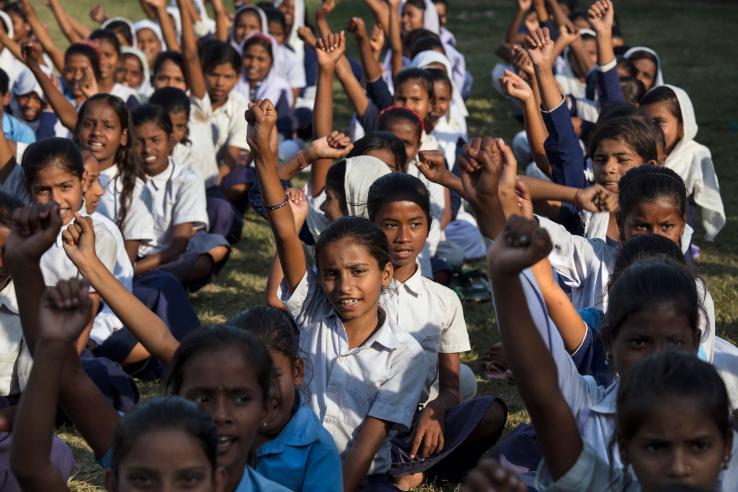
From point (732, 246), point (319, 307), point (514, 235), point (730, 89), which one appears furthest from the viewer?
point (730, 89)

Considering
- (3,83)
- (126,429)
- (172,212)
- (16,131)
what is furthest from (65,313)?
(3,83)

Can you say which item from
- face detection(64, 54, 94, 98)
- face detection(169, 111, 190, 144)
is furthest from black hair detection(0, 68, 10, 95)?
face detection(169, 111, 190, 144)

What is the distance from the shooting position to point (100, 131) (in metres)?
4.88

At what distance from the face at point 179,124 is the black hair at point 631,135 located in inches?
97.0

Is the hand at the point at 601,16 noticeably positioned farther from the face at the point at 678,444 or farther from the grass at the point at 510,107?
the face at the point at 678,444

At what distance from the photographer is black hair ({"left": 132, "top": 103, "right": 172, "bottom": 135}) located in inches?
209

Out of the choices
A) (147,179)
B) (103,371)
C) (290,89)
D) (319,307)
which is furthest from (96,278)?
(290,89)

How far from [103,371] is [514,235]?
7.54ft

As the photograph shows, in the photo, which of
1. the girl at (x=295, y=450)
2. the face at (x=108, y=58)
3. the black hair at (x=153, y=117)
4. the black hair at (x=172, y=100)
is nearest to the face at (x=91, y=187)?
the black hair at (x=153, y=117)

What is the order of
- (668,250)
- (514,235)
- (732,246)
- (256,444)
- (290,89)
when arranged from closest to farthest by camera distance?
(514,235), (256,444), (668,250), (732,246), (290,89)

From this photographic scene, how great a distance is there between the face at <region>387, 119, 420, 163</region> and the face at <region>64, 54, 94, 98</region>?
8.33ft

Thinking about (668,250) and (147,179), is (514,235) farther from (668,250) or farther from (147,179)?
(147,179)

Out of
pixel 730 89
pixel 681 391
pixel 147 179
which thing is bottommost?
pixel 730 89

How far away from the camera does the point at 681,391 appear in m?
1.93
